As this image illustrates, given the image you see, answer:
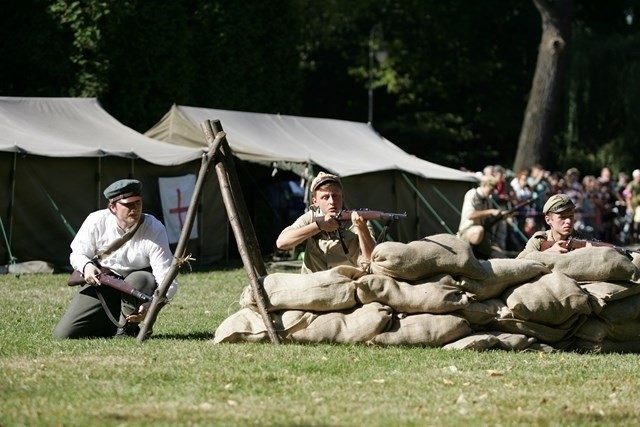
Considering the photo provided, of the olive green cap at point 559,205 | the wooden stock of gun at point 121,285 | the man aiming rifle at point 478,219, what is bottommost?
the man aiming rifle at point 478,219

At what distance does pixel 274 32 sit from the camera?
33938mm

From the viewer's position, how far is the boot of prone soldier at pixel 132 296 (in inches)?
402

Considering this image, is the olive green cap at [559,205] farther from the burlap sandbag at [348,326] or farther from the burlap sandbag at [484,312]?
the burlap sandbag at [348,326]

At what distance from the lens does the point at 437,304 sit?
959cm

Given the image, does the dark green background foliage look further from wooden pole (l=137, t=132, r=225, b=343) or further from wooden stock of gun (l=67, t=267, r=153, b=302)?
wooden stock of gun (l=67, t=267, r=153, b=302)

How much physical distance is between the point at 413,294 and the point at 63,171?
10.4 m

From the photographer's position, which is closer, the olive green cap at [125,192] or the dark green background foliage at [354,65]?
the olive green cap at [125,192]

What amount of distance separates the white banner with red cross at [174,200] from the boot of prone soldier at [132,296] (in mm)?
9801

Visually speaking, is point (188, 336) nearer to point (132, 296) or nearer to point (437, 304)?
point (132, 296)

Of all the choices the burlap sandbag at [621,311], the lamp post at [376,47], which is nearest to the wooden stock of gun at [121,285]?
the burlap sandbag at [621,311]

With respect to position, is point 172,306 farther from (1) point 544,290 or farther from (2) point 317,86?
(2) point 317,86

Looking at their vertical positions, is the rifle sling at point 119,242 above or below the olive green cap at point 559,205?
below

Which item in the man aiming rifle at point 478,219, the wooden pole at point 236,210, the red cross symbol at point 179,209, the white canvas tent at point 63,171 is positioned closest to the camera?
the wooden pole at point 236,210

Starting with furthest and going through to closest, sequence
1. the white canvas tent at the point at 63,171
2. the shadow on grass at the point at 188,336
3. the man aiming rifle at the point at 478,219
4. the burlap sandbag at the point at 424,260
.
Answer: the man aiming rifle at the point at 478,219 → the white canvas tent at the point at 63,171 → the shadow on grass at the point at 188,336 → the burlap sandbag at the point at 424,260
